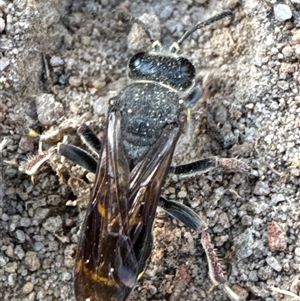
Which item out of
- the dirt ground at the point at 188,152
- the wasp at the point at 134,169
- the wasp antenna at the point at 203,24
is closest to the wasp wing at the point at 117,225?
the wasp at the point at 134,169

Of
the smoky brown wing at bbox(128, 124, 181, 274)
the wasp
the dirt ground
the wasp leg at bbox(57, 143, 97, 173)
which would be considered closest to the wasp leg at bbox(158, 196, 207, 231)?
the wasp

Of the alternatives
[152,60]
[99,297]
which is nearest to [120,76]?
[152,60]

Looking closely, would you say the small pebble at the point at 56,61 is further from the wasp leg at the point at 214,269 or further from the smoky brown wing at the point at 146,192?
the wasp leg at the point at 214,269

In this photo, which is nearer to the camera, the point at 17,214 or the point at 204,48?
the point at 17,214

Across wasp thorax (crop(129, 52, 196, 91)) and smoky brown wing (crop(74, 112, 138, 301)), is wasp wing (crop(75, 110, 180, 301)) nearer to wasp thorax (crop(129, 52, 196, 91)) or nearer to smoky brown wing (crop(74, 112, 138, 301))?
smoky brown wing (crop(74, 112, 138, 301))

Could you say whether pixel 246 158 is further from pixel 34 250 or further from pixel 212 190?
pixel 34 250

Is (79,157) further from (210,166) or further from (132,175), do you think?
(210,166)
